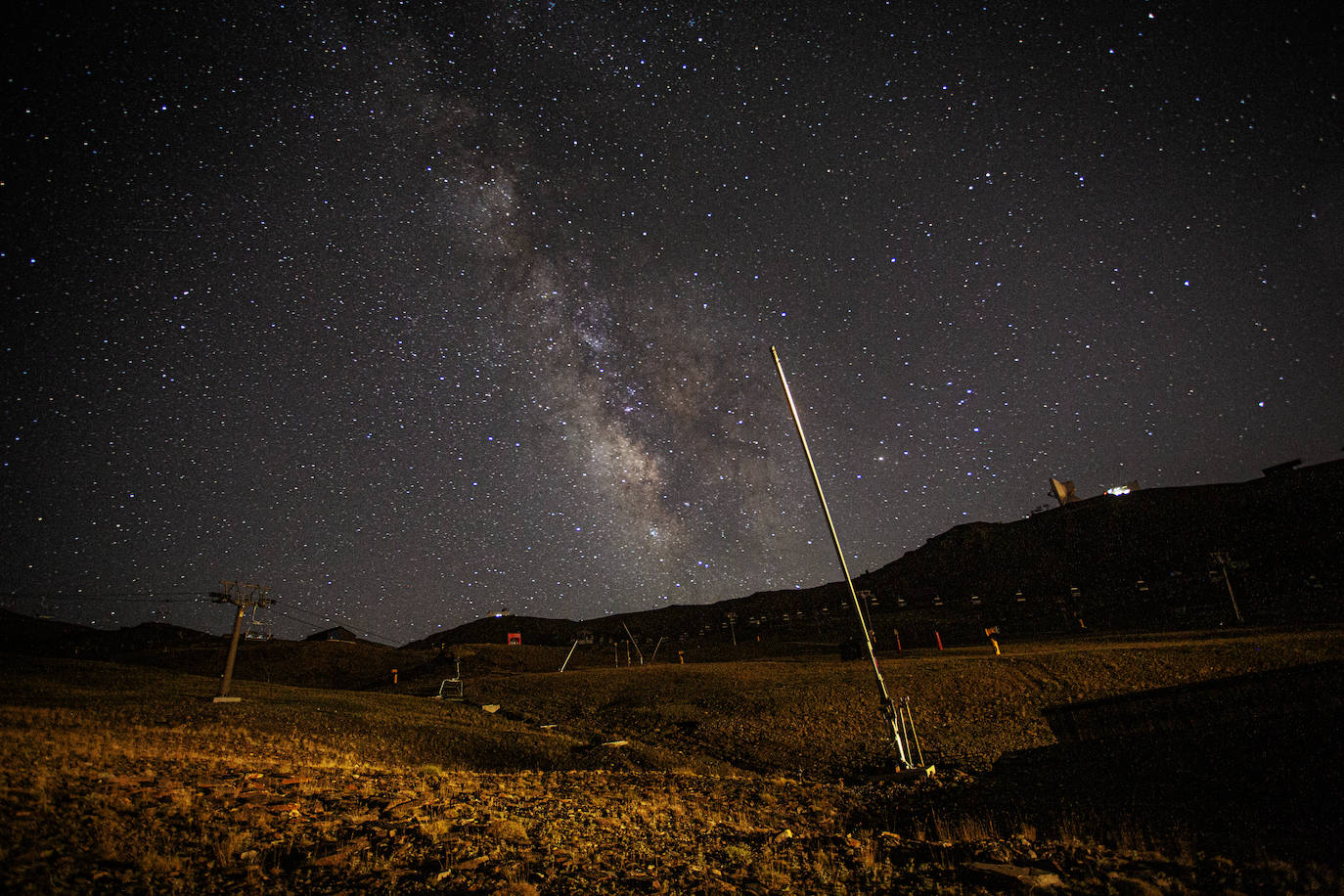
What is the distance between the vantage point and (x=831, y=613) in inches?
4412

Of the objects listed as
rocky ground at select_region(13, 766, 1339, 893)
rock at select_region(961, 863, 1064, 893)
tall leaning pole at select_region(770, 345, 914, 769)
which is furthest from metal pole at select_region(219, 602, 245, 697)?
rock at select_region(961, 863, 1064, 893)

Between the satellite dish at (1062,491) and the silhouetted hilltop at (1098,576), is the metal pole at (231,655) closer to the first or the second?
the silhouetted hilltop at (1098,576)

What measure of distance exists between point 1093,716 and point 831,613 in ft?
328

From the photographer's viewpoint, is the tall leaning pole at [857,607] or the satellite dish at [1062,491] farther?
the satellite dish at [1062,491]

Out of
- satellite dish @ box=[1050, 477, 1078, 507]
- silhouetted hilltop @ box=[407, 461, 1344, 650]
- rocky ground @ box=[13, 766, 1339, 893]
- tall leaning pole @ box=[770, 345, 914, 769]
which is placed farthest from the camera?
satellite dish @ box=[1050, 477, 1078, 507]

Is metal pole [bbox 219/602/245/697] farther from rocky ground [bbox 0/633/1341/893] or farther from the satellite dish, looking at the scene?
the satellite dish

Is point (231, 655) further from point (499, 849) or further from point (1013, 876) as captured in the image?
point (1013, 876)

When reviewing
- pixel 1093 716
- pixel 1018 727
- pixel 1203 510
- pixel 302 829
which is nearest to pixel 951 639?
pixel 1018 727

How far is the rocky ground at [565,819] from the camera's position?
246 inches

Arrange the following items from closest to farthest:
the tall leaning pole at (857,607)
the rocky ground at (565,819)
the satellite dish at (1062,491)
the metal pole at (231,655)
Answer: the rocky ground at (565,819) → the tall leaning pole at (857,607) → the metal pole at (231,655) → the satellite dish at (1062,491)

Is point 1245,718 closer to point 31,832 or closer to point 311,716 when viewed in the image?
point 31,832

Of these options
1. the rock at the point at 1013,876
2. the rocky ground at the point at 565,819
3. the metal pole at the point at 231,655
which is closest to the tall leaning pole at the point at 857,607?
the rocky ground at the point at 565,819

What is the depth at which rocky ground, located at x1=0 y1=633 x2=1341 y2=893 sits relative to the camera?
20.5 feet

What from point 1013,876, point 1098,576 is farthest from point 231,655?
point 1098,576
